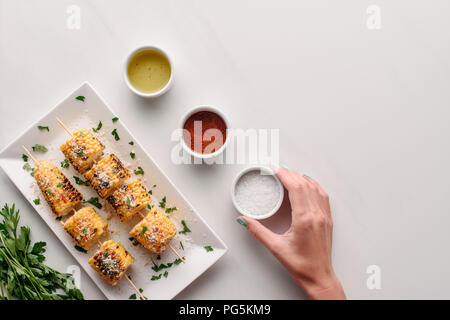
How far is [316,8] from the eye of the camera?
2.74 meters

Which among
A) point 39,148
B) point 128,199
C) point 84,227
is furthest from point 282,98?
point 39,148

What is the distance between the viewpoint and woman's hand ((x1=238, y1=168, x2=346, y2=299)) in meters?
2.50

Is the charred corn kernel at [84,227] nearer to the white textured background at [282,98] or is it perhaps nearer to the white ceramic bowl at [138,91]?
the white textured background at [282,98]

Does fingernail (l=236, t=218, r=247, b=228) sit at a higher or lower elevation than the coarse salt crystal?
lower

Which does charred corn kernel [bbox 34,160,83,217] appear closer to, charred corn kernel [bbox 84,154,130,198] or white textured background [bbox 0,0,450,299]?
charred corn kernel [bbox 84,154,130,198]

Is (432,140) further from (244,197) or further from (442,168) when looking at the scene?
(244,197)

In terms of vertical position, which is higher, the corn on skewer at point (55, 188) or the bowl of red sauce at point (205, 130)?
the corn on skewer at point (55, 188)

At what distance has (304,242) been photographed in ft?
8.18

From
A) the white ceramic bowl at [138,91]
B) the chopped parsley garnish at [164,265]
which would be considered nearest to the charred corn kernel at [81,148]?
the white ceramic bowl at [138,91]

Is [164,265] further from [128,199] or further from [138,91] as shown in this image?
[138,91]

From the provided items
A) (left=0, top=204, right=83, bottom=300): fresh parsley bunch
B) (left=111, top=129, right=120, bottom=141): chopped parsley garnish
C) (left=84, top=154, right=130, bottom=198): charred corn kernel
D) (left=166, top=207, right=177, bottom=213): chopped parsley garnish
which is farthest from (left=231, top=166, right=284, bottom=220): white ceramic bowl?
(left=0, top=204, right=83, bottom=300): fresh parsley bunch

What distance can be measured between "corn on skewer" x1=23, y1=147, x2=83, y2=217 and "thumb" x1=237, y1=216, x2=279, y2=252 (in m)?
1.09

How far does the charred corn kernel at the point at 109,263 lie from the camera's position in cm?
247

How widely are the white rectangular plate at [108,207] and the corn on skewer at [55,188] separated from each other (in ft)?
0.34
